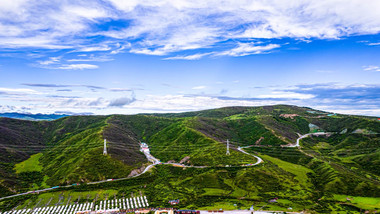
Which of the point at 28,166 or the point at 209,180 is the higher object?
the point at 209,180

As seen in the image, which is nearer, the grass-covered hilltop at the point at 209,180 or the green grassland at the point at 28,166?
the grass-covered hilltop at the point at 209,180

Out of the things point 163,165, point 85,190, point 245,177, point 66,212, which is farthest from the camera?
point 163,165

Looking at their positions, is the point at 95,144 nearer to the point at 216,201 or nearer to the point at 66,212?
the point at 66,212

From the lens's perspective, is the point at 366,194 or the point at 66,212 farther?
the point at 366,194

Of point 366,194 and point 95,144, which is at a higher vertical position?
point 95,144

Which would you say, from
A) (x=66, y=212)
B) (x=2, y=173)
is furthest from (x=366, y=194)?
(x=2, y=173)

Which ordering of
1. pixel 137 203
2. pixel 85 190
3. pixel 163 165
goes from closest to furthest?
pixel 137 203 < pixel 85 190 < pixel 163 165

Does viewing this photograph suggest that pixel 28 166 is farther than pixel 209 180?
Yes

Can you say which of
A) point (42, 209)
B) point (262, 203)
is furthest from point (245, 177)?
point (42, 209)

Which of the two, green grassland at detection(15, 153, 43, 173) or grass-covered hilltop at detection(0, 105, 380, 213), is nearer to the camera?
grass-covered hilltop at detection(0, 105, 380, 213)
